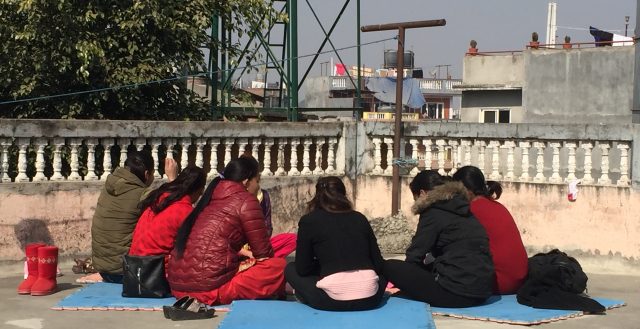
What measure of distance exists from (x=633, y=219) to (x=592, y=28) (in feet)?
85.1

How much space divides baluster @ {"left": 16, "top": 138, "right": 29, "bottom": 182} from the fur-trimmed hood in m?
3.89

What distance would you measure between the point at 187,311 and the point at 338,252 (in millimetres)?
1195

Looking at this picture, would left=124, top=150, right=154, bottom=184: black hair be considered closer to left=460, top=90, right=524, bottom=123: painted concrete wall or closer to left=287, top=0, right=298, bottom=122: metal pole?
left=287, top=0, right=298, bottom=122: metal pole

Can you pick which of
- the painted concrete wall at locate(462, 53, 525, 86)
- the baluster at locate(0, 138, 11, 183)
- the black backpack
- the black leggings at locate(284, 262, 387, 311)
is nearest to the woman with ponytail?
the black backpack

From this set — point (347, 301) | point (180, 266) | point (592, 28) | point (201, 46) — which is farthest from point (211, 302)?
point (592, 28)

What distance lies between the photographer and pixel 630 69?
28.5 metres

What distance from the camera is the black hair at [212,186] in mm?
7184

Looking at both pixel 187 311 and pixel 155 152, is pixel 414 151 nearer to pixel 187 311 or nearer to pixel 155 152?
pixel 155 152

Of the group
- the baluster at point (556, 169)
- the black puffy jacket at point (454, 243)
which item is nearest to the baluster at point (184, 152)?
the black puffy jacket at point (454, 243)

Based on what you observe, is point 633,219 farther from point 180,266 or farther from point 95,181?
point 95,181

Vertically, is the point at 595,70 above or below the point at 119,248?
above

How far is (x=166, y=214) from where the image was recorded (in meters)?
7.58

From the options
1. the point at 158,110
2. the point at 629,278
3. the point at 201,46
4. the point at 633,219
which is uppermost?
the point at 201,46

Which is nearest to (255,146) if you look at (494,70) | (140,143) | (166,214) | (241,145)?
(241,145)
